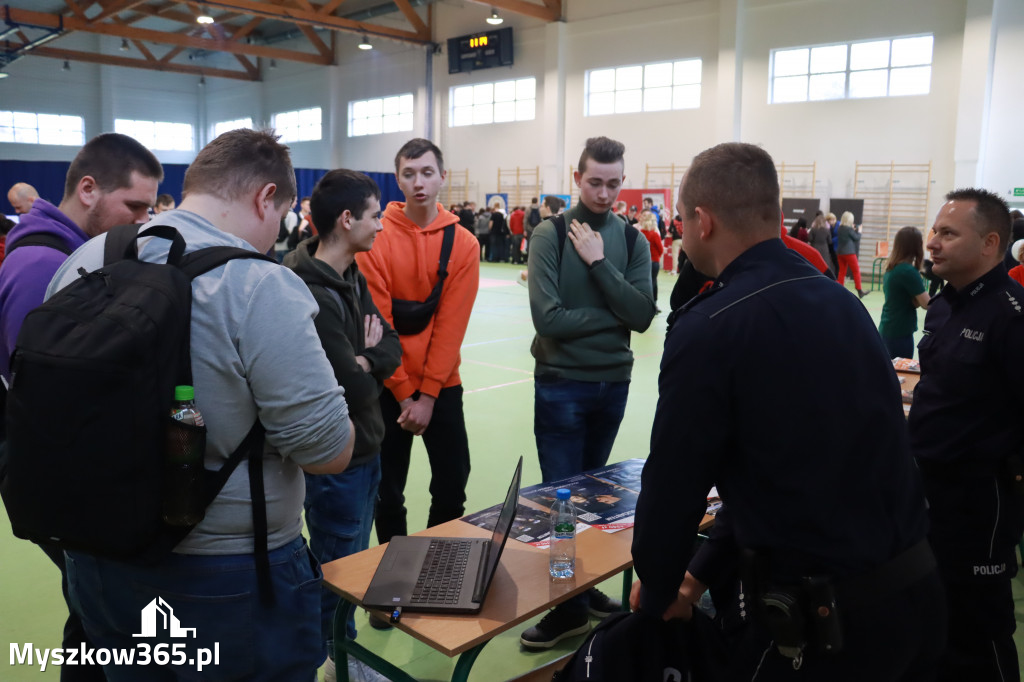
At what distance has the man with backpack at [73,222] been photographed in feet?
6.51

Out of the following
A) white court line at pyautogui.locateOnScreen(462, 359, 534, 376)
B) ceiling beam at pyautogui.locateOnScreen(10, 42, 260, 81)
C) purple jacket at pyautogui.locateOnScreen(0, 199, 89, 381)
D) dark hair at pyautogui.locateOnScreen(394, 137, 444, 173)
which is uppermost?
ceiling beam at pyautogui.locateOnScreen(10, 42, 260, 81)

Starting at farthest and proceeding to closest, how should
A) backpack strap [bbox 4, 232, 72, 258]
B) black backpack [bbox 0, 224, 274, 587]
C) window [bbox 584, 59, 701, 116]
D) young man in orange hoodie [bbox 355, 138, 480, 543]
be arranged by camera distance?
window [bbox 584, 59, 701, 116] < young man in orange hoodie [bbox 355, 138, 480, 543] < backpack strap [bbox 4, 232, 72, 258] < black backpack [bbox 0, 224, 274, 587]

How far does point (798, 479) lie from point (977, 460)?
143cm

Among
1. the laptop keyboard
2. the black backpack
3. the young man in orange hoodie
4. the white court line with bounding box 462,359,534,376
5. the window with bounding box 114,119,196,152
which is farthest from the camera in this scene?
the window with bounding box 114,119,196,152

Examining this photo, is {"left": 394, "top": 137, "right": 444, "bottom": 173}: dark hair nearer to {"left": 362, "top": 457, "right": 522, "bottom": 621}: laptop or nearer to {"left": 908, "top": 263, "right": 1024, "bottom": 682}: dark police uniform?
{"left": 362, "top": 457, "right": 522, "bottom": 621}: laptop

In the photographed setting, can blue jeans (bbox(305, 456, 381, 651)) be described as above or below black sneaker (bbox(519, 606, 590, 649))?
above

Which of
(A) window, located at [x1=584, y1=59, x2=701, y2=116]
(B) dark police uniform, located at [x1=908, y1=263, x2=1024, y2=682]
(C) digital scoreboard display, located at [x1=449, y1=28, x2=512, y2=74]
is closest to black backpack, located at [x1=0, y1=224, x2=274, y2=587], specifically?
(B) dark police uniform, located at [x1=908, y1=263, x2=1024, y2=682]

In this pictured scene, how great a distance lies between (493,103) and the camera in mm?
21828

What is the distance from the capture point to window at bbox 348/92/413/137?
77.8 ft

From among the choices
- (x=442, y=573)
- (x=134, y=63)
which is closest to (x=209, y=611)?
(x=442, y=573)

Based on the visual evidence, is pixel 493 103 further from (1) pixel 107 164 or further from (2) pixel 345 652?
(2) pixel 345 652

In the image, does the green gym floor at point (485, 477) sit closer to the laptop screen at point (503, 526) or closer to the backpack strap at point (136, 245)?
the laptop screen at point (503, 526)

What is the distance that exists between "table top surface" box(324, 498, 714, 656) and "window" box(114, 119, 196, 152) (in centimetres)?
2876

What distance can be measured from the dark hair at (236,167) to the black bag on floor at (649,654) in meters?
1.13
